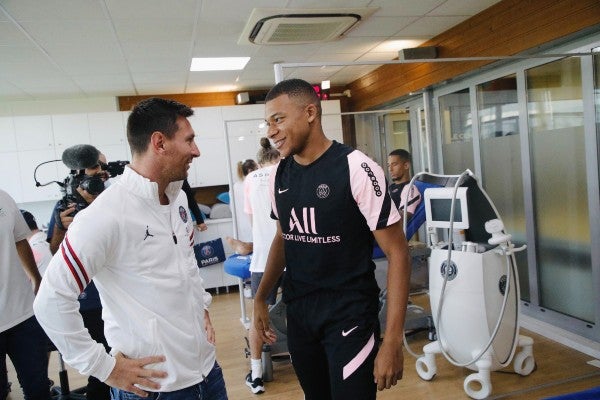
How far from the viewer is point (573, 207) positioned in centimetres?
333

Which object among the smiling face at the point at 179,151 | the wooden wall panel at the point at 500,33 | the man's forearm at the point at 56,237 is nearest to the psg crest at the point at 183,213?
the smiling face at the point at 179,151

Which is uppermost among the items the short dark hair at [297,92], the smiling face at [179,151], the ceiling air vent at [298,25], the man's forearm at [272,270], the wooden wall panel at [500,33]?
the ceiling air vent at [298,25]

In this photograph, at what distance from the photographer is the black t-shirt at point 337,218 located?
1377 millimetres

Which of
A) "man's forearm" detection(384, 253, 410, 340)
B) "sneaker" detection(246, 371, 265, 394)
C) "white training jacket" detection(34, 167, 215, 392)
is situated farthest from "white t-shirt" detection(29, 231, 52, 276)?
"man's forearm" detection(384, 253, 410, 340)

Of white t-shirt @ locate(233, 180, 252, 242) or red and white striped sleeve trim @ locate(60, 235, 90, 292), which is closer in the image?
red and white striped sleeve trim @ locate(60, 235, 90, 292)

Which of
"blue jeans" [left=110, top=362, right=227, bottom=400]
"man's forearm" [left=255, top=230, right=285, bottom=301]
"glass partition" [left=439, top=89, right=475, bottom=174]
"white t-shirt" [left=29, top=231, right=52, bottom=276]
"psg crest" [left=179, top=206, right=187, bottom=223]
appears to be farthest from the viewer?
"glass partition" [left=439, top=89, right=475, bottom=174]

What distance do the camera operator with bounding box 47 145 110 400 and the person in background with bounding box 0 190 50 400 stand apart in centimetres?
17

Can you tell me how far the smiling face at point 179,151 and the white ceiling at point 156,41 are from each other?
2.23 meters

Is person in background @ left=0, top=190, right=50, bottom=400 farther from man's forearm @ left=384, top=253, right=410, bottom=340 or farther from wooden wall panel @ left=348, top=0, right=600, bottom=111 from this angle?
wooden wall panel @ left=348, top=0, right=600, bottom=111

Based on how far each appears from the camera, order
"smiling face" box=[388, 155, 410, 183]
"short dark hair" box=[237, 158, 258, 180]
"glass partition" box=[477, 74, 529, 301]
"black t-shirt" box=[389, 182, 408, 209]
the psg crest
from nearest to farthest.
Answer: the psg crest < "black t-shirt" box=[389, 182, 408, 209] < "smiling face" box=[388, 155, 410, 183] < "glass partition" box=[477, 74, 529, 301] < "short dark hair" box=[237, 158, 258, 180]

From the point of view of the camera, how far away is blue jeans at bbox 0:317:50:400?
201cm

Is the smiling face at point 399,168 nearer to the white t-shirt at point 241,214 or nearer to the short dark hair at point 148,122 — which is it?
A: the white t-shirt at point 241,214

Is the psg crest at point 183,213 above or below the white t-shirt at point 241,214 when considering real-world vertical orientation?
above

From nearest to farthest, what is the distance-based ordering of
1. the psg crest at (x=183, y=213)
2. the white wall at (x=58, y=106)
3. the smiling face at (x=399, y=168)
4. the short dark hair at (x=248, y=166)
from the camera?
1. the psg crest at (x=183, y=213)
2. the smiling face at (x=399, y=168)
3. the short dark hair at (x=248, y=166)
4. the white wall at (x=58, y=106)
